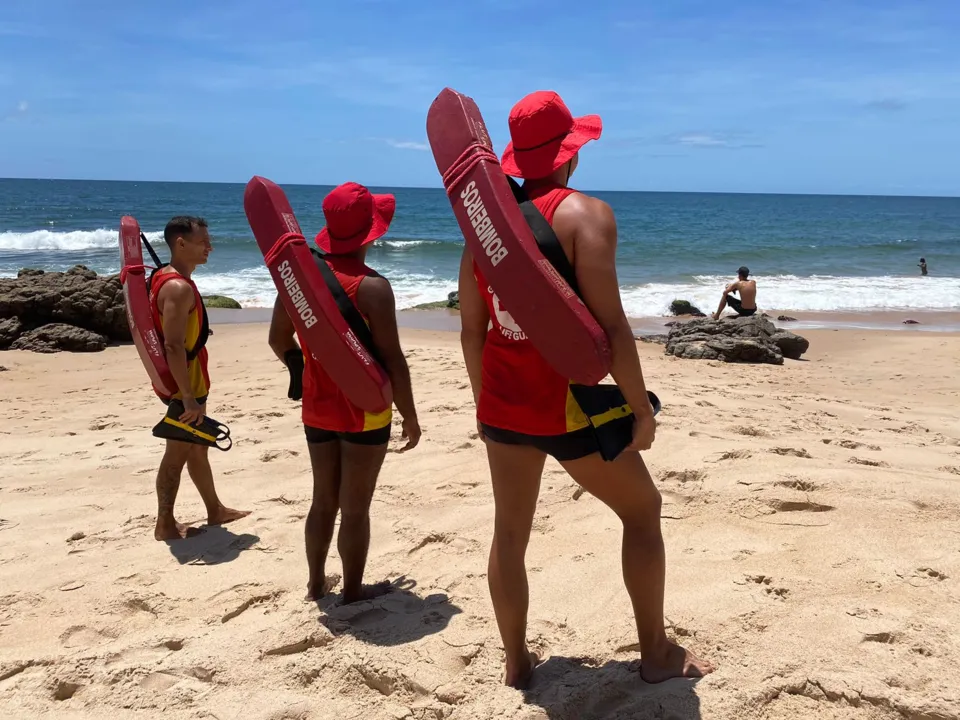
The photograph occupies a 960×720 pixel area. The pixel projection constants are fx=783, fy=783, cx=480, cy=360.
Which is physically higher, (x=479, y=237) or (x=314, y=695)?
(x=479, y=237)

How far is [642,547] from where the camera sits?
2.40 metres

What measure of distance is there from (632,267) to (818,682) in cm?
2508

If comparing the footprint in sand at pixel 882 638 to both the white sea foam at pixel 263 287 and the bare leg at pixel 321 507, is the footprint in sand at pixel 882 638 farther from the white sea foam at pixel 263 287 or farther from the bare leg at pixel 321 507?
the white sea foam at pixel 263 287

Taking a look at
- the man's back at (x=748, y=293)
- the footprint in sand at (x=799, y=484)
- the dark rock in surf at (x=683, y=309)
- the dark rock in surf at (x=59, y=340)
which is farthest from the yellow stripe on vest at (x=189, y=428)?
the dark rock in surf at (x=683, y=309)

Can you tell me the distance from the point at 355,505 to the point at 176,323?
1478 millimetres

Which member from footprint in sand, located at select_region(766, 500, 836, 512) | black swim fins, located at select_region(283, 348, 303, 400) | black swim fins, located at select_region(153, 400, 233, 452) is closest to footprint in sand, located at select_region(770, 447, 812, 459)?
footprint in sand, located at select_region(766, 500, 836, 512)

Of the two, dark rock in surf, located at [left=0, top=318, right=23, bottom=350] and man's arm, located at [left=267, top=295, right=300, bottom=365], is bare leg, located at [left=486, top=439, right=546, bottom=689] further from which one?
dark rock in surf, located at [left=0, top=318, right=23, bottom=350]

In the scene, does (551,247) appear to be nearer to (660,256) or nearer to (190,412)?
(190,412)

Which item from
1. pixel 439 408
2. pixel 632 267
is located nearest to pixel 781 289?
pixel 632 267

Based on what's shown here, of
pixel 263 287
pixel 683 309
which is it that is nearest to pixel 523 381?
pixel 683 309

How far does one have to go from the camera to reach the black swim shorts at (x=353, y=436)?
10.3 feet

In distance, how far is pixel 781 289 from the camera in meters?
21.6

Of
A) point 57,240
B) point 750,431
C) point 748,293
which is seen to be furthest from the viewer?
point 57,240

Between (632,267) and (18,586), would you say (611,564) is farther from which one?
(632,267)
